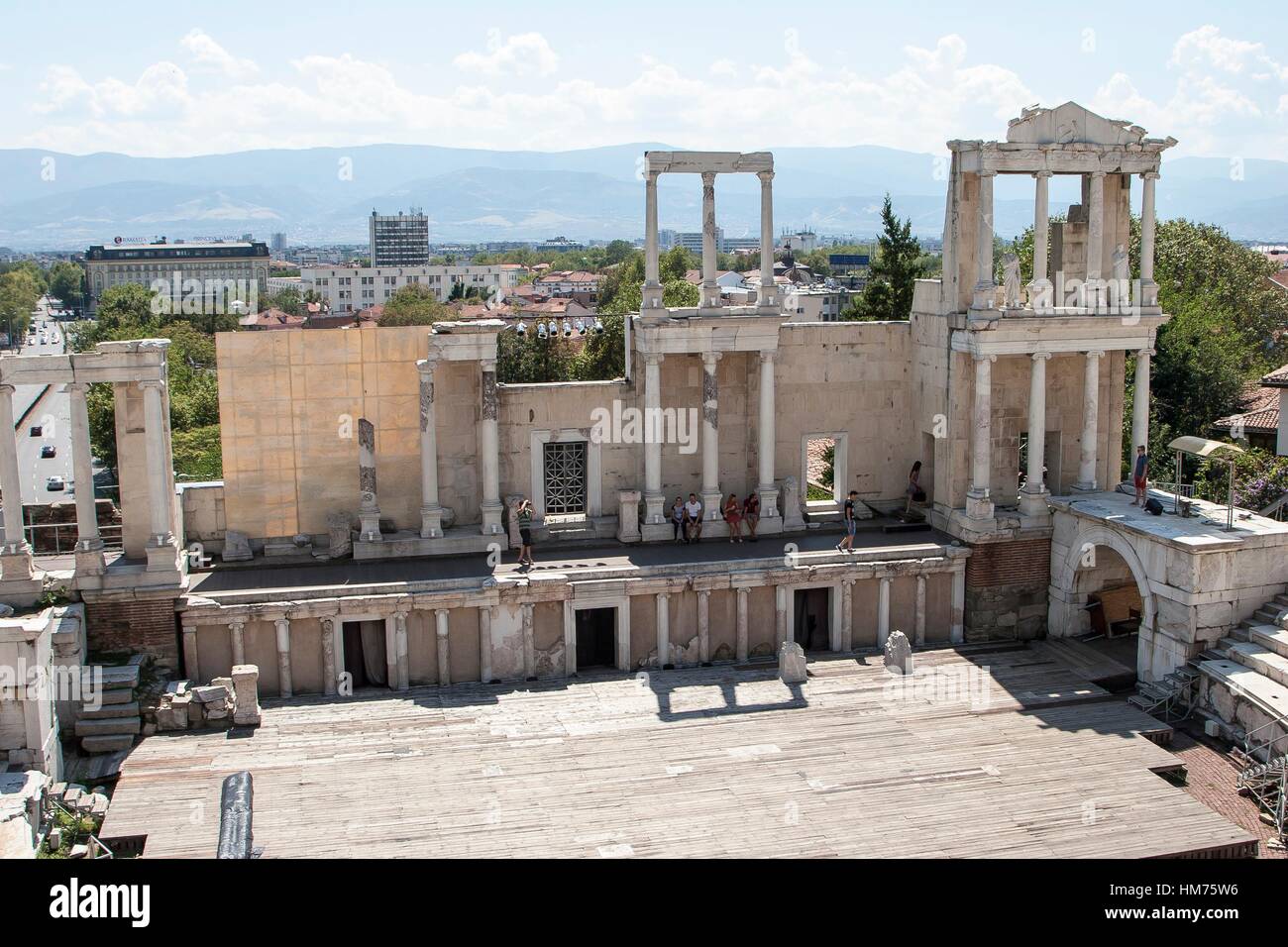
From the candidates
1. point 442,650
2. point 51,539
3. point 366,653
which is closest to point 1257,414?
point 442,650

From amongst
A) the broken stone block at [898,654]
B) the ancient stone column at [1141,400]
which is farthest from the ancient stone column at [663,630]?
the ancient stone column at [1141,400]

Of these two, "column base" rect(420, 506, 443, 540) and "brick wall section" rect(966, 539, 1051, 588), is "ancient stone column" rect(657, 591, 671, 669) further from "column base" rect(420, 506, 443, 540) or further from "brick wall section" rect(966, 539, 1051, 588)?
"brick wall section" rect(966, 539, 1051, 588)

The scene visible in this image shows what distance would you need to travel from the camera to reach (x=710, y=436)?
33.2m

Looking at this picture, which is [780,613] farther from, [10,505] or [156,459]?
[10,505]

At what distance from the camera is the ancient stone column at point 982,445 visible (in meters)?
32.3

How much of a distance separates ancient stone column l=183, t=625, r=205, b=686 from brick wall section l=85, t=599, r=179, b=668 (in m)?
0.26

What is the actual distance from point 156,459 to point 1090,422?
22146 millimetres

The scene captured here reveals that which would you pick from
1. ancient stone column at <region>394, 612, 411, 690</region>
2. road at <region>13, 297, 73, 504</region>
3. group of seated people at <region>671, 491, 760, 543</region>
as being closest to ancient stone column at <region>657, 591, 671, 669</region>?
group of seated people at <region>671, 491, 760, 543</region>

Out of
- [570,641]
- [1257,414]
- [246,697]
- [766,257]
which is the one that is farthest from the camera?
[1257,414]

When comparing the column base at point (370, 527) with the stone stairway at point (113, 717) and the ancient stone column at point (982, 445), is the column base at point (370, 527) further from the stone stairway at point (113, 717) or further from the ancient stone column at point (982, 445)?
the ancient stone column at point (982, 445)

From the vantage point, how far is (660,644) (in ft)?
101

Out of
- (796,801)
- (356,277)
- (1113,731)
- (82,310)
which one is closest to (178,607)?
(796,801)

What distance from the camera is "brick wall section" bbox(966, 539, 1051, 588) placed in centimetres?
3234

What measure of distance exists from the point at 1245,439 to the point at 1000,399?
1396cm
